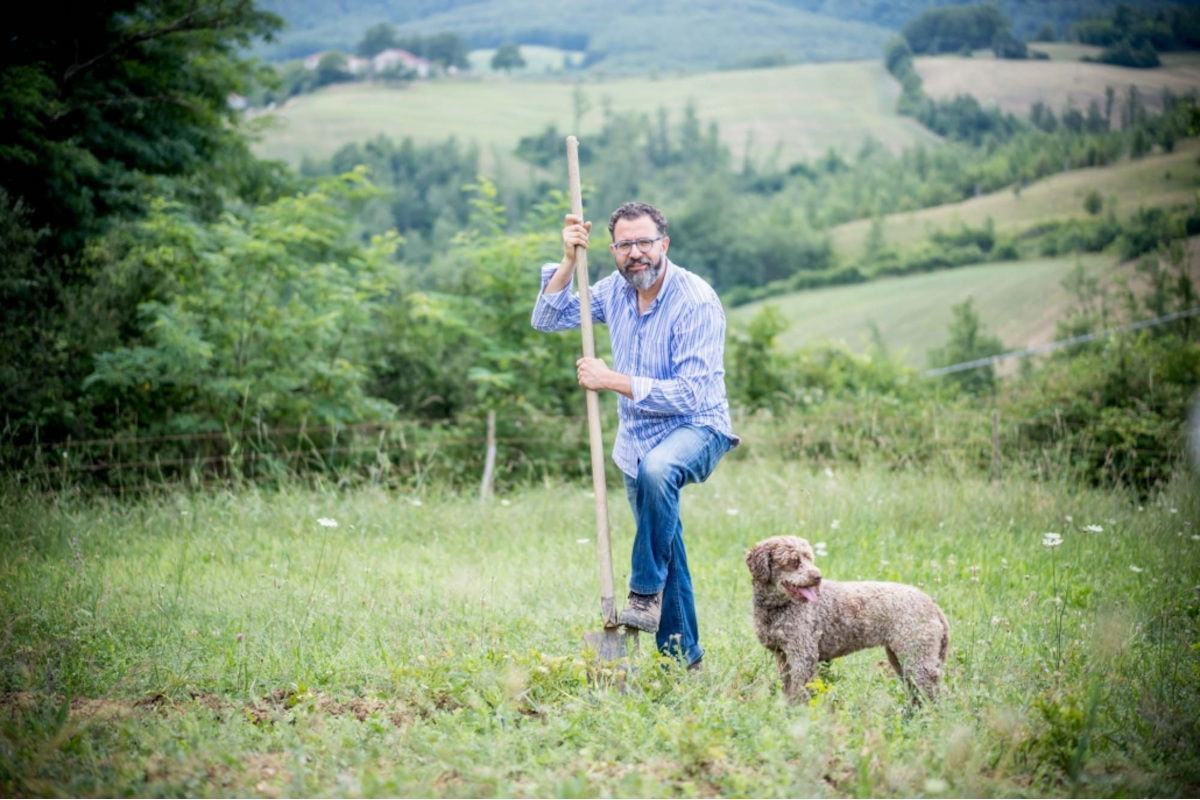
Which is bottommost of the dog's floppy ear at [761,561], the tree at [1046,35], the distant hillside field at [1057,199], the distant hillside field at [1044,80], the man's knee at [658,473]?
the distant hillside field at [1057,199]

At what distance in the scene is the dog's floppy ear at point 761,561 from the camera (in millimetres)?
4359

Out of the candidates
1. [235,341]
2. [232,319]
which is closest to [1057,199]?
[232,319]

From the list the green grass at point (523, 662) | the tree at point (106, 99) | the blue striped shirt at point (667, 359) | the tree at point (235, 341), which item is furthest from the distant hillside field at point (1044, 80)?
the blue striped shirt at point (667, 359)

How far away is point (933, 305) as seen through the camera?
158 ft

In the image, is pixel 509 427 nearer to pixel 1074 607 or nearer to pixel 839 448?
pixel 839 448

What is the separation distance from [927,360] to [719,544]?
34.0 meters

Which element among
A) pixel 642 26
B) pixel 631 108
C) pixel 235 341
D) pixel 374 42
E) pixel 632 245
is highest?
pixel 642 26

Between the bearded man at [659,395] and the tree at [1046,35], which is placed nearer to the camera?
the bearded man at [659,395]

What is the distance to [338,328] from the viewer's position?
39.0ft

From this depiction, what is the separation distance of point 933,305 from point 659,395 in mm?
46830

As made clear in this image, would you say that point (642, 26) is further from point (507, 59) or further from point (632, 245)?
point (632, 245)

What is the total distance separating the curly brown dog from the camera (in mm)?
4316

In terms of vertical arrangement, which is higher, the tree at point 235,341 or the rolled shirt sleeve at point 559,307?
the rolled shirt sleeve at point 559,307

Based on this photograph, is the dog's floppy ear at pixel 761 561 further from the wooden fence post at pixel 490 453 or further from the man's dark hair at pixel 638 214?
the wooden fence post at pixel 490 453
